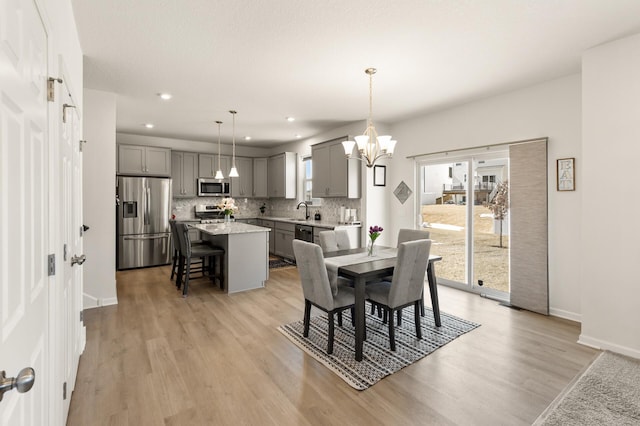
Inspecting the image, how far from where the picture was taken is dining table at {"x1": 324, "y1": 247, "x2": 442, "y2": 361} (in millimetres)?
2605

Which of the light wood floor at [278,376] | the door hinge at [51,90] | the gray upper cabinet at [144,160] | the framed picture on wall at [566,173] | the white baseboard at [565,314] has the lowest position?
the light wood floor at [278,376]

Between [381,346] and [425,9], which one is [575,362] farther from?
[425,9]

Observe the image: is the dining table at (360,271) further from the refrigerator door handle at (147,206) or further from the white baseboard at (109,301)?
the refrigerator door handle at (147,206)

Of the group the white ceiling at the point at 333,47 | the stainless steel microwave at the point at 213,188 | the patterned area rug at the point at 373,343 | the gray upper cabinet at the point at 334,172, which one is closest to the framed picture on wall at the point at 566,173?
the white ceiling at the point at 333,47

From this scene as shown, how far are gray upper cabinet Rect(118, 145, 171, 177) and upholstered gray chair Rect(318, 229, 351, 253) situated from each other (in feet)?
14.3

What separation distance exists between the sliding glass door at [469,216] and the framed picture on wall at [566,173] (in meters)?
0.65

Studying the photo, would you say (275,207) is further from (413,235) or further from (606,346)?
(606,346)

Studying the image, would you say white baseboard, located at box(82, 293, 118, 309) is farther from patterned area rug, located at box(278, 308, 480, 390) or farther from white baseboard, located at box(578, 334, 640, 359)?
white baseboard, located at box(578, 334, 640, 359)

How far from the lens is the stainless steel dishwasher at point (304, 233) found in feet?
19.2

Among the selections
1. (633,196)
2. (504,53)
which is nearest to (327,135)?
(504,53)

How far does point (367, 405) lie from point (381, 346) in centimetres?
83

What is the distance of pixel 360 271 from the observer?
2.61 m

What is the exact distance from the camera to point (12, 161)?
89 centimetres

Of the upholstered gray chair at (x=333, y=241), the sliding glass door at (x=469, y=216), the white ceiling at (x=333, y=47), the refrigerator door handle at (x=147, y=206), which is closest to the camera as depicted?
the white ceiling at (x=333, y=47)
